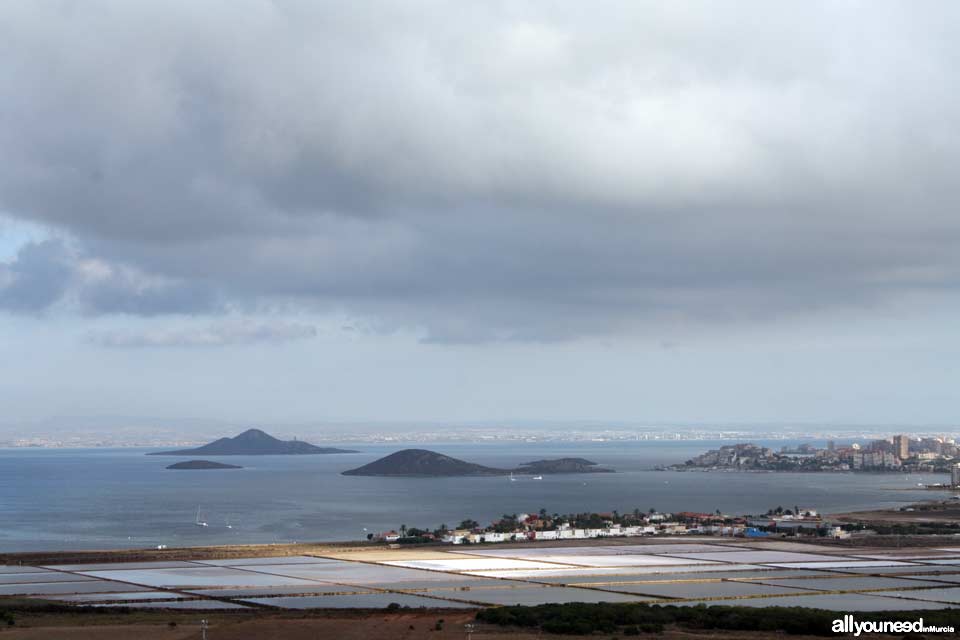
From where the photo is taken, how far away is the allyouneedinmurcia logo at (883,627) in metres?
31.2

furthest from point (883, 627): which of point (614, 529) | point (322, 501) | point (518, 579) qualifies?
point (322, 501)

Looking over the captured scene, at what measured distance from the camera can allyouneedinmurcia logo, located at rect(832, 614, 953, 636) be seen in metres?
31.2

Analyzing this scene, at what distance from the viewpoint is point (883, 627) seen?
31.8m

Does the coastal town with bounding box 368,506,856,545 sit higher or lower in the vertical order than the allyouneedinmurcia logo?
lower

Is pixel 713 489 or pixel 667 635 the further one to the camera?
pixel 713 489

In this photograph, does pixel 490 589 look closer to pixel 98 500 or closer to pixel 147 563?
pixel 147 563

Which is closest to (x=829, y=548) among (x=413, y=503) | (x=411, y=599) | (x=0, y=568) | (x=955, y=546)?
(x=955, y=546)

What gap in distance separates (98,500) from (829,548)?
89.8 meters

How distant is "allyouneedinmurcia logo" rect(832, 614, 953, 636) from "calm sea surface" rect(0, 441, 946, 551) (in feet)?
157

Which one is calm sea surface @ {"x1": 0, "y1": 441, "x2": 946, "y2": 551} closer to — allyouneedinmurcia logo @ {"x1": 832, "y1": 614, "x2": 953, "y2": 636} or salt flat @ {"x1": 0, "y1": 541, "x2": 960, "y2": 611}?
salt flat @ {"x1": 0, "y1": 541, "x2": 960, "y2": 611}

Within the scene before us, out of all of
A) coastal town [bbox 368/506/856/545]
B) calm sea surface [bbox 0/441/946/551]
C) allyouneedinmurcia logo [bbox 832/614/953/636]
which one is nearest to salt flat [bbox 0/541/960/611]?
allyouneedinmurcia logo [bbox 832/614/953/636]

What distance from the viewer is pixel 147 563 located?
55.4 metres

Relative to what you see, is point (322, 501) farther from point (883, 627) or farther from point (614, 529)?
point (883, 627)

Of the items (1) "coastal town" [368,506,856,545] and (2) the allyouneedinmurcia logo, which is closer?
(2) the allyouneedinmurcia logo
